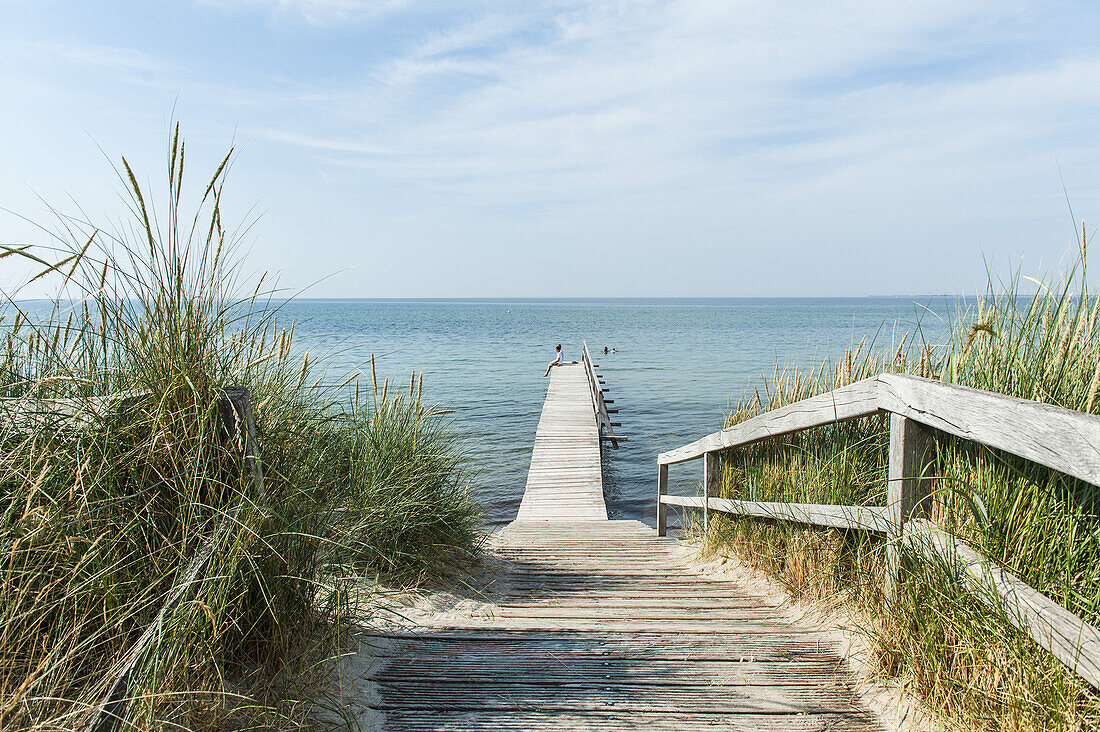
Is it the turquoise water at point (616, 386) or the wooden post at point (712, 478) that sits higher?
the wooden post at point (712, 478)

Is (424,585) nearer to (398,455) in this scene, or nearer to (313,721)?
(398,455)

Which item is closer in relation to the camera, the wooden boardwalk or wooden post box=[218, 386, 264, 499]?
wooden post box=[218, 386, 264, 499]

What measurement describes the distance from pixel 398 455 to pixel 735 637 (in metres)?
1.89

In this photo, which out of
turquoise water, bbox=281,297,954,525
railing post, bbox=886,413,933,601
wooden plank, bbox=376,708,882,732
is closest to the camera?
wooden plank, bbox=376,708,882,732

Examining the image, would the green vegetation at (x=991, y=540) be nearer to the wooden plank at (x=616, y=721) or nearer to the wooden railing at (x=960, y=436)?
the wooden railing at (x=960, y=436)

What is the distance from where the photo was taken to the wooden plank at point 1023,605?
1.60 metres

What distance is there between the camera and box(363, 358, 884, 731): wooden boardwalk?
2283 millimetres

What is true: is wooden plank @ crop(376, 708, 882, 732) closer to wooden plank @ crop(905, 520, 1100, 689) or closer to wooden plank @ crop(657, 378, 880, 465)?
wooden plank @ crop(905, 520, 1100, 689)

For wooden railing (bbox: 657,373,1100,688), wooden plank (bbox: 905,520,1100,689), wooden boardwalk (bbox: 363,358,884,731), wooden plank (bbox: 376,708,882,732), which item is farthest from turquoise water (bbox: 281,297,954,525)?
wooden plank (bbox: 376,708,882,732)

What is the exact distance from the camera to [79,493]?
1845 mm

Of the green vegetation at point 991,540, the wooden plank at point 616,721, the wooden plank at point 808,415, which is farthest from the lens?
the wooden plank at point 808,415

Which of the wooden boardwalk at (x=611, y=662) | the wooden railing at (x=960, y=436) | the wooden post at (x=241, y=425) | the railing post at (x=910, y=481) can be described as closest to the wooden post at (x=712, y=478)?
the wooden boardwalk at (x=611, y=662)

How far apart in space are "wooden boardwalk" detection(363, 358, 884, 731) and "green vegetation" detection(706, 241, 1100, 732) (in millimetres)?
278

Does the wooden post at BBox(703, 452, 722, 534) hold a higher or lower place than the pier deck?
higher
